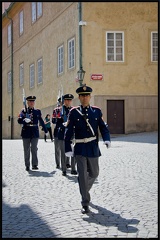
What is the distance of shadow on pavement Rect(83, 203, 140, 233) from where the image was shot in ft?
18.6

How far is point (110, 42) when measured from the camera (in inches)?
1064

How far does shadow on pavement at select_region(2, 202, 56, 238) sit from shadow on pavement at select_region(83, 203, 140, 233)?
0.69 m

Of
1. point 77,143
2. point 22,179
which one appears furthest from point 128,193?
point 22,179

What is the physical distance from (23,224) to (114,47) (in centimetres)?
2190

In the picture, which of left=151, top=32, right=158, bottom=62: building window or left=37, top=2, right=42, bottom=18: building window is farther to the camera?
left=37, top=2, right=42, bottom=18: building window

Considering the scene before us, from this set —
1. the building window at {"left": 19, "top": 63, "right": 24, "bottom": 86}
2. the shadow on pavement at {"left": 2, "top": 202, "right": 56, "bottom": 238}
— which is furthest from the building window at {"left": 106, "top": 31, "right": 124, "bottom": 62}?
the shadow on pavement at {"left": 2, "top": 202, "right": 56, "bottom": 238}

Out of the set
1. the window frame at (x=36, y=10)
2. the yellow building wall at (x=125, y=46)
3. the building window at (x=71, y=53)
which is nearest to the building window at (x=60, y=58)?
the building window at (x=71, y=53)

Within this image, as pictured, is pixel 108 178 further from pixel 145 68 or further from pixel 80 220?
pixel 145 68

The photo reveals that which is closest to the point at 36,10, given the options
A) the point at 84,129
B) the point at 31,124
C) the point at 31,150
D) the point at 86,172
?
the point at 31,124

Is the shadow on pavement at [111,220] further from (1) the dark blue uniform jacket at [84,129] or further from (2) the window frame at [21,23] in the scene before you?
(2) the window frame at [21,23]

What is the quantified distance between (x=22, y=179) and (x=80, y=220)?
4.14 meters

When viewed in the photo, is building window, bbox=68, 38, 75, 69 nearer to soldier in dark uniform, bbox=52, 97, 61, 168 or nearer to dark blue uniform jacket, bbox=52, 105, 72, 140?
soldier in dark uniform, bbox=52, 97, 61, 168

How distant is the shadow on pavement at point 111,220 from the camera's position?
5682mm

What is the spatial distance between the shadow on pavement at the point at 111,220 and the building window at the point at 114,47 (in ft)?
68.4
